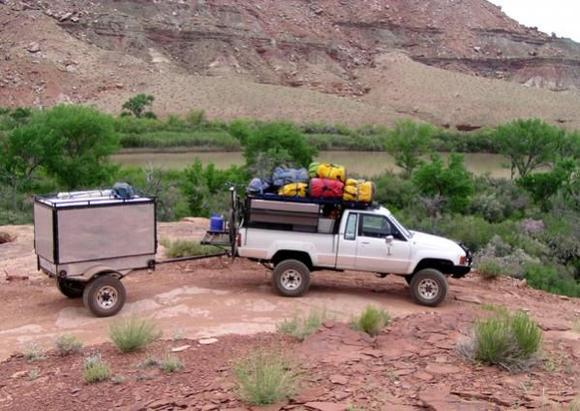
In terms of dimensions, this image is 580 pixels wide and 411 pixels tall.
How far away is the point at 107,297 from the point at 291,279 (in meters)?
3.08

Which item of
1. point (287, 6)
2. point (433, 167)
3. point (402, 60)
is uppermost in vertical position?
point (287, 6)

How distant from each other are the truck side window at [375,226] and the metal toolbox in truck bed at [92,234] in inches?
137

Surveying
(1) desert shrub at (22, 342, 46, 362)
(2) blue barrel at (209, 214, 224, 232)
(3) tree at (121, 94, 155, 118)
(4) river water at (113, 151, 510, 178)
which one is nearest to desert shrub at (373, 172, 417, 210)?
(4) river water at (113, 151, 510, 178)

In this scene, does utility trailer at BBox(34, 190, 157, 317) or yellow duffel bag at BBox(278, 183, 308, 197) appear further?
yellow duffel bag at BBox(278, 183, 308, 197)

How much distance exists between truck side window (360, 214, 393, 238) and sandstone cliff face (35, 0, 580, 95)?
91.5 meters

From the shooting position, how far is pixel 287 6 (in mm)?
131750

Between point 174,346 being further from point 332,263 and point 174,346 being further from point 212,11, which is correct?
point 212,11

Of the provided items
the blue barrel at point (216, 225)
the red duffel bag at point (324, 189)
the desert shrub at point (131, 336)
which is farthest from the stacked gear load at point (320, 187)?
the desert shrub at point (131, 336)

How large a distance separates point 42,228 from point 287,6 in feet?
407

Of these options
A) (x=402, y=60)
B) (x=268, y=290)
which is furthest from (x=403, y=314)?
(x=402, y=60)

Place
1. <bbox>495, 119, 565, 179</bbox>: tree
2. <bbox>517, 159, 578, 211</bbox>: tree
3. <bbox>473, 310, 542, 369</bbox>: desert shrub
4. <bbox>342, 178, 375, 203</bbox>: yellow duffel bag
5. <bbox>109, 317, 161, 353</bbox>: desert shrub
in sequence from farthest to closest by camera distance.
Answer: <bbox>495, 119, 565, 179</bbox>: tree → <bbox>517, 159, 578, 211</bbox>: tree → <bbox>342, 178, 375, 203</bbox>: yellow duffel bag → <bbox>109, 317, 161, 353</bbox>: desert shrub → <bbox>473, 310, 542, 369</bbox>: desert shrub

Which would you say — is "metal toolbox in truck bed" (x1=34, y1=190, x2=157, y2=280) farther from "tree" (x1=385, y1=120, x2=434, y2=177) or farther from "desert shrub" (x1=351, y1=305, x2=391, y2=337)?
"tree" (x1=385, y1=120, x2=434, y2=177)

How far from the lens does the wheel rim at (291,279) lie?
1334cm

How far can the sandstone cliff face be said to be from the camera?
105250 mm
